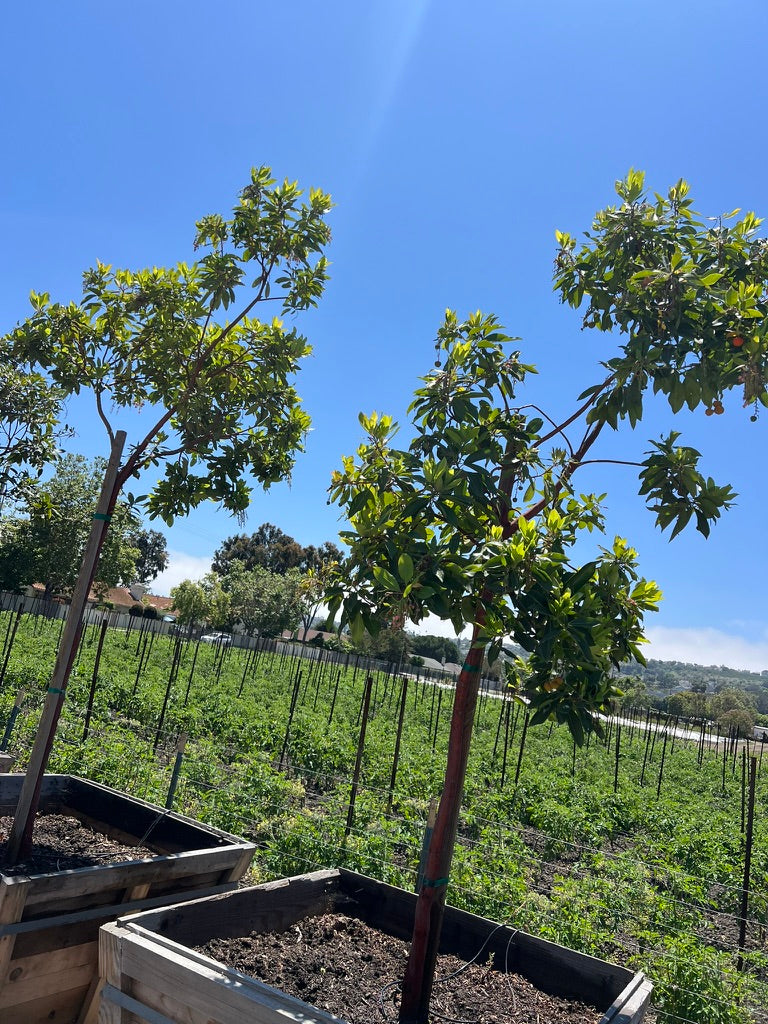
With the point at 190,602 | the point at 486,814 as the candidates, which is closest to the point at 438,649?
the point at 190,602

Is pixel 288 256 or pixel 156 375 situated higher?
pixel 288 256

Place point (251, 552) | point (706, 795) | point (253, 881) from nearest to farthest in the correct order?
point (253, 881)
point (706, 795)
point (251, 552)

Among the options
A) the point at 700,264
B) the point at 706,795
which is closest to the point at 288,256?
the point at 700,264

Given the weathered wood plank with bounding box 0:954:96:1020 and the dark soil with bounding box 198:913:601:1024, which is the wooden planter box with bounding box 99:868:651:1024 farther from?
the weathered wood plank with bounding box 0:954:96:1020

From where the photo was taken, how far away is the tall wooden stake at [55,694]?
3768 millimetres

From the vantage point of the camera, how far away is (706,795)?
49.0ft

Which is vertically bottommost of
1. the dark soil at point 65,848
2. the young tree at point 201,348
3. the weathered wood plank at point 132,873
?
the dark soil at point 65,848

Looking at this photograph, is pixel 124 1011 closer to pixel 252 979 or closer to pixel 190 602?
pixel 252 979

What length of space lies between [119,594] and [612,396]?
73.7 metres

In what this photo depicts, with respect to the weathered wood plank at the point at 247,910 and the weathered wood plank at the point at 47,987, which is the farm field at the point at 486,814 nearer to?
the weathered wood plank at the point at 247,910

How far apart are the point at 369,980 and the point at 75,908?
140 centimetres

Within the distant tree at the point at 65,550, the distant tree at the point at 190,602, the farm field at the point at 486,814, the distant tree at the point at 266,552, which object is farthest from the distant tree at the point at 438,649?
the farm field at the point at 486,814

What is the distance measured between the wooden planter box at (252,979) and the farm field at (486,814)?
2.08 meters

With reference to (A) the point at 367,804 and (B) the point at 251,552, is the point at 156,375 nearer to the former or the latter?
(A) the point at 367,804
